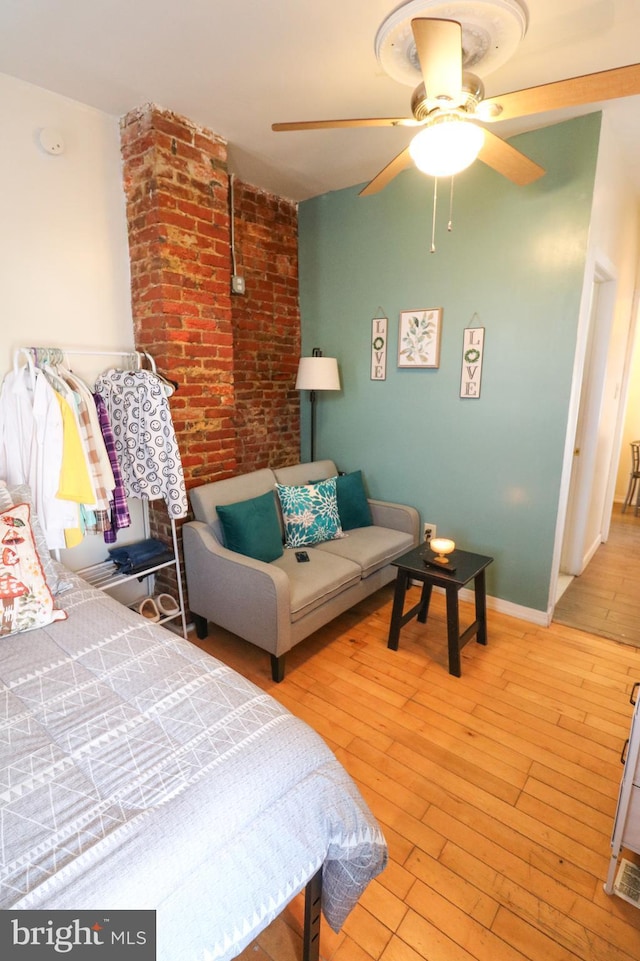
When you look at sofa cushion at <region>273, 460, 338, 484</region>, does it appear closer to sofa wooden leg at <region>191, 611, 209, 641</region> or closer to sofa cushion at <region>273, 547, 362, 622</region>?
sofa cushion at <region>273, 547, 362, 622</region>

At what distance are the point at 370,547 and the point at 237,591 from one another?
0.92 metres

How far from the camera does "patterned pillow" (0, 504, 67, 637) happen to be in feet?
5.08

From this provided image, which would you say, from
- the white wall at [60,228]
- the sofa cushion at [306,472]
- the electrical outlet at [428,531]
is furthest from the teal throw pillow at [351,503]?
the white wall at [60,228]

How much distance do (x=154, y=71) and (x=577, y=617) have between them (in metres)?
3.68

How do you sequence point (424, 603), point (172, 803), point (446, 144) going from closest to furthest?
point (172, 803) → point (446, 144) → point (424, 603)

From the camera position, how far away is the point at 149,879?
801mm

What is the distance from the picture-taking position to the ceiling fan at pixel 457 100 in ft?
3.96

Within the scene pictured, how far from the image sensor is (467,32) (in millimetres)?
1468

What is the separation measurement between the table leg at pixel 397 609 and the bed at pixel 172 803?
4.41 feet

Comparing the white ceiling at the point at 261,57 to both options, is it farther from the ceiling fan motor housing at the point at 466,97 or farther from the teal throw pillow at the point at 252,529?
the teal throw pillow at the point at 252,529

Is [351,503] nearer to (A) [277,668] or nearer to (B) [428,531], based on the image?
(B) [428,531]

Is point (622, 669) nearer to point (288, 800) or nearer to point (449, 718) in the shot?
point (449, 718)

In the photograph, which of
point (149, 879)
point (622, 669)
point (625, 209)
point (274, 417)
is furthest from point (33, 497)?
point (625, 209)

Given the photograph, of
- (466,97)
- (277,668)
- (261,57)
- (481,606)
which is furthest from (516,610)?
(261,57)
